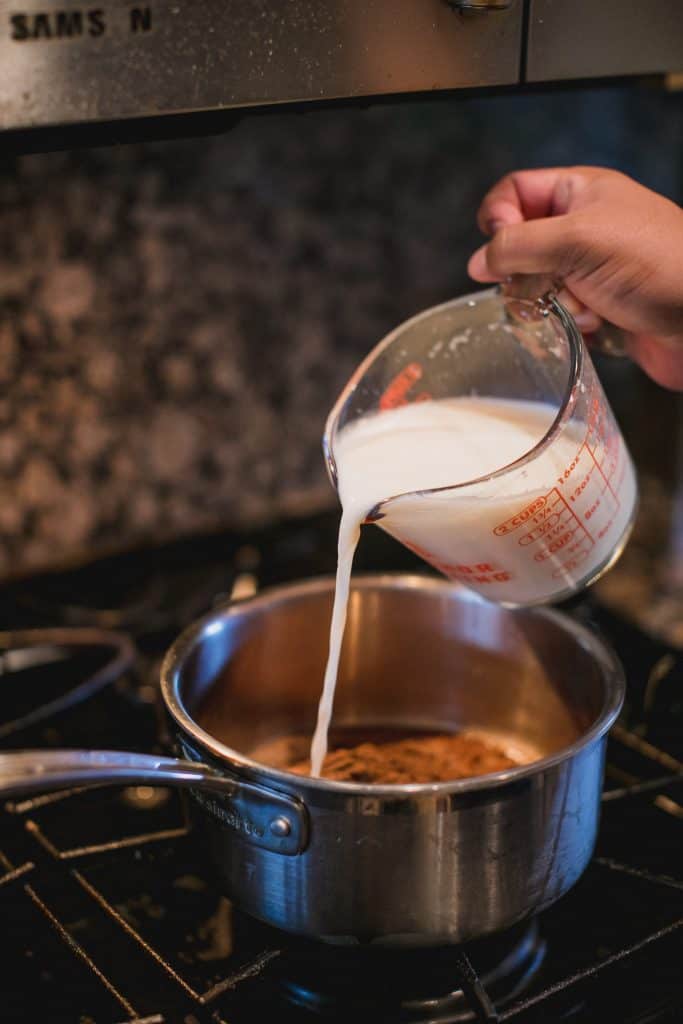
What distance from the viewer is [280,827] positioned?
625mm

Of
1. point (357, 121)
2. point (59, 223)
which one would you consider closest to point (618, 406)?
point (357, 121)

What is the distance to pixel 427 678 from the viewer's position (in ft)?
3.11

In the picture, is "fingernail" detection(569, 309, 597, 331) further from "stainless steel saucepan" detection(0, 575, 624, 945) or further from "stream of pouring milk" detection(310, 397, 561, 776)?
"stainless steel saucepan" detection(0, 575, 624, 945)

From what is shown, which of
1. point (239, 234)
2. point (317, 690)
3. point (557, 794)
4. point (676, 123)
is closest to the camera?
point (557, 794)

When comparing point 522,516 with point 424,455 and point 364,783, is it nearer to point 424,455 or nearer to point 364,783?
point 424,455

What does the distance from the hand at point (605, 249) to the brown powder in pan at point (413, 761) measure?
0.36 metres

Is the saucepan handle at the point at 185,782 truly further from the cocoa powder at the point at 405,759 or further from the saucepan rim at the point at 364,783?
the cocoa powder at the point at 405,759

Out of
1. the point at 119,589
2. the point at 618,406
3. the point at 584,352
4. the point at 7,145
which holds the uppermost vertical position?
the point at 7,145

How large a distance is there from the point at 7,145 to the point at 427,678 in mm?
546

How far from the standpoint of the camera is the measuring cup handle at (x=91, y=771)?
564mm

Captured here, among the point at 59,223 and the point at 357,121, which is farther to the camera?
the point at 357,121

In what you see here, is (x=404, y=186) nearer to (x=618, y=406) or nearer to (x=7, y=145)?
(x=618, y=406)

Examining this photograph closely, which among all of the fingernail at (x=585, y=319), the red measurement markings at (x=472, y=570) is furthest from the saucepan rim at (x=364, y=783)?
the fingernail at (x=585, y=319)

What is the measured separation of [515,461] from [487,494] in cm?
3
